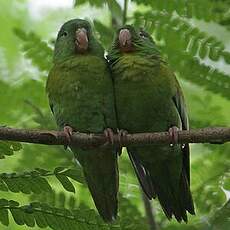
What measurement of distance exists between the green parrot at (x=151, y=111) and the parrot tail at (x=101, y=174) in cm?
14

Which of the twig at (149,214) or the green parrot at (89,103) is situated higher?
the green parrot at (89,103)

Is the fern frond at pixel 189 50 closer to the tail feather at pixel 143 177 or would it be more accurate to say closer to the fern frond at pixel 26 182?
the tail feather at pixel 143 177

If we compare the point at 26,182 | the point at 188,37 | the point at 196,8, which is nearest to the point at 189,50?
the point at 188,37

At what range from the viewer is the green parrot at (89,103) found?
347 centimetres

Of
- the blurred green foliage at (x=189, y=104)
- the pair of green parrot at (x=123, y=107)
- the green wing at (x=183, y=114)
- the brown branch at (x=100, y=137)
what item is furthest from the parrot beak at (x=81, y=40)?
the brown branch at (x=100, y=137)

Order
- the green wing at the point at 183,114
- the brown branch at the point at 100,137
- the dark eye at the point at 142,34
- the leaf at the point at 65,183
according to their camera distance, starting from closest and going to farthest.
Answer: the brown branch at the point at 100,137
the leaf at the point at 65,183
the green wing at the point at 183,114
the dark eye at the point at 142,34

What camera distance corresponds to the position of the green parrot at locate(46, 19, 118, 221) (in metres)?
3.47

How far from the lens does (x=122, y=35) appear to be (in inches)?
141

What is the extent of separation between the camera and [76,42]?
3.73 meters

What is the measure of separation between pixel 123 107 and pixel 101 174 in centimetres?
43

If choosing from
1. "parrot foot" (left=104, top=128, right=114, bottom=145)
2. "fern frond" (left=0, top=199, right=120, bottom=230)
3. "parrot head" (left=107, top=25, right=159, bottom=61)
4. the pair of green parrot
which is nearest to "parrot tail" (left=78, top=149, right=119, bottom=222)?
the pair of green parrot

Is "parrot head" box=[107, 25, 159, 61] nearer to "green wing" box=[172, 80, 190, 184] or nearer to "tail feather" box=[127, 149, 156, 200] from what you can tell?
"green wing" box=[172, 80, 190, 184]

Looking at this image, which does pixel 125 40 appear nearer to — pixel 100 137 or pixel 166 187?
pixel 100 137

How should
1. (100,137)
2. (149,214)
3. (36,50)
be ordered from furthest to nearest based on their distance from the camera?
(36,50), (149,214), (100,137)
